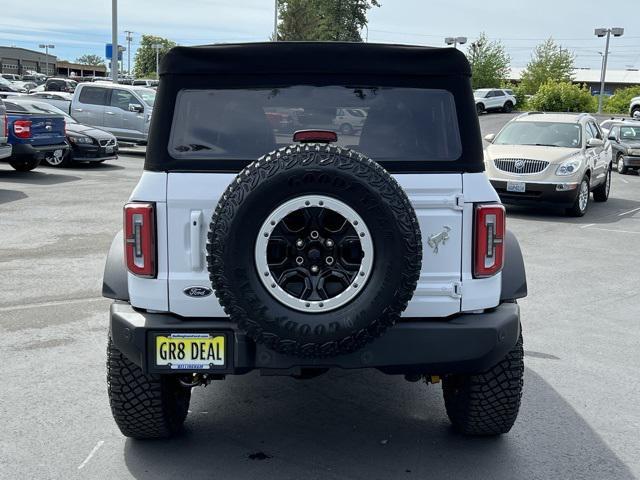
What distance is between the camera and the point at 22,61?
424ft

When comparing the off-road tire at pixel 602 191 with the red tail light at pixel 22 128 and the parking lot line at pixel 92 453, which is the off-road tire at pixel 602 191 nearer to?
the red tail light at pixel 22 128

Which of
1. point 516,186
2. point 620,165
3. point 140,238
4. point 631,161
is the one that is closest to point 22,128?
point 516,186

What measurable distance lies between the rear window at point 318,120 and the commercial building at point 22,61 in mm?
120035

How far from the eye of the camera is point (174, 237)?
A: 3736 mm

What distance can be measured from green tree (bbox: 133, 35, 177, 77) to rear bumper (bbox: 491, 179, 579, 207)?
12777cm

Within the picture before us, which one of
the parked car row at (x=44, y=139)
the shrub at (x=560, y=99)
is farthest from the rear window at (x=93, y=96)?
the shrub at (x=560, y=99)

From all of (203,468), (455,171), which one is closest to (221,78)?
(455,171)

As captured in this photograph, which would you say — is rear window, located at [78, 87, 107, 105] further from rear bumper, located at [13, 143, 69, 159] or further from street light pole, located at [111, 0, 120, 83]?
street light pole, located at [111, 0, 120, 83]

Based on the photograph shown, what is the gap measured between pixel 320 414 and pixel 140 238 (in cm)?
156

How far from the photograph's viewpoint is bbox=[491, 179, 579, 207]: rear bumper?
13609mm

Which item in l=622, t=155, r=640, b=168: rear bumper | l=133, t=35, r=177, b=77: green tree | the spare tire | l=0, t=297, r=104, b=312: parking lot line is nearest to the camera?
the spare tire

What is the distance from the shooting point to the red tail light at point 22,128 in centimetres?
1623

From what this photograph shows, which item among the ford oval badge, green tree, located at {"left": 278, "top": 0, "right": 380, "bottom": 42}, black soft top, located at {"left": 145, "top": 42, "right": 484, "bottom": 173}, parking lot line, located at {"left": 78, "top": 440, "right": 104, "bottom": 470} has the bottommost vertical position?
parking lot line, located at {"left": 78, "top": 440, "right": 104, "bottom": 470}

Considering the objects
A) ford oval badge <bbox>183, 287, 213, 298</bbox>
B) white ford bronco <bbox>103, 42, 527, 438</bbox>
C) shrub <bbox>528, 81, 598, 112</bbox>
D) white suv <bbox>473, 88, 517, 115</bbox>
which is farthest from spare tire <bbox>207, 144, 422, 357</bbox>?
shrub <bbox>528, 81, 598, 112</bbox>
